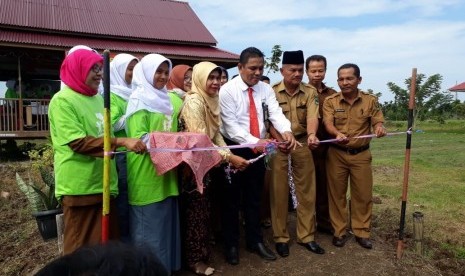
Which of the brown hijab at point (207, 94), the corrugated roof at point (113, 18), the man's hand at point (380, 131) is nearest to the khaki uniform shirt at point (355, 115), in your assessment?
the man's hand at point (380, 131)

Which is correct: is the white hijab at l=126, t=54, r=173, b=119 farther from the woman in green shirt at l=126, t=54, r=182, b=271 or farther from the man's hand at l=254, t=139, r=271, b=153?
the man's hand at l=254, t=139, r=271, b=153

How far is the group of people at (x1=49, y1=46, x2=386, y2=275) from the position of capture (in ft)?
8.75

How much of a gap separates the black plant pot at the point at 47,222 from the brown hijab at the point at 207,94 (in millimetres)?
2013

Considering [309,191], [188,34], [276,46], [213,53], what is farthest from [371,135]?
[276,46]

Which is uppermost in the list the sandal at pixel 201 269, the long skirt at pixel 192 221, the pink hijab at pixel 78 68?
the pink hijab at pixel 78 68

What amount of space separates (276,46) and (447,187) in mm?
9870

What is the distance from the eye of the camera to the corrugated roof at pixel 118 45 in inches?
415

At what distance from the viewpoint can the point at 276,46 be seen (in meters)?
16.5

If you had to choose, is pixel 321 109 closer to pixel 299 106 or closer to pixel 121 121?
pixel 299 106

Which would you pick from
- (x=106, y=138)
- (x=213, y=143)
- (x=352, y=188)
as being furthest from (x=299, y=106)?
(x=106, y=138)

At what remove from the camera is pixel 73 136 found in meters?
2.53

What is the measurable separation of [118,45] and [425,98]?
81.6 ft

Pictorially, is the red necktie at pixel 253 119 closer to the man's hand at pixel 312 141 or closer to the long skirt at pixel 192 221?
the man's hand at pixel 312 141

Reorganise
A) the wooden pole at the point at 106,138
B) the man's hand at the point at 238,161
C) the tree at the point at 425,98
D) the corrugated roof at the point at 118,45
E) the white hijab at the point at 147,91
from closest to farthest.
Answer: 1. the wooden pole at the point at 106,138
2. the white hijab at the point at 147,91
3. the man's hand at the point at 238,161
4. the corrugated roof at the point at 118,45
5. the tree at the point at 425,98
